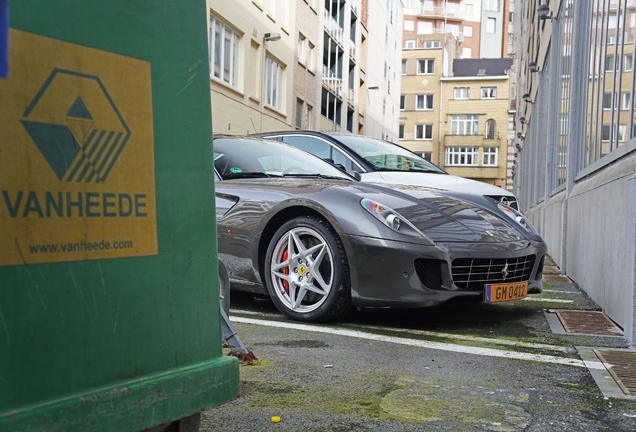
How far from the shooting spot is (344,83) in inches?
1467

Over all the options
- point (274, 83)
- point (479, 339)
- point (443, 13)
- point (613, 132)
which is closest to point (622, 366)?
point (479, 339)

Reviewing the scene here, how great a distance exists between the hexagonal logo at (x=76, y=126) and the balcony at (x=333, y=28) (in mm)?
31946

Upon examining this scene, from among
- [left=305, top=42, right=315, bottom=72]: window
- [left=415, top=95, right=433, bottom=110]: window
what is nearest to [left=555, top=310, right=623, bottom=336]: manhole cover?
[left=305, top=42, right=315, bottom=72]: window

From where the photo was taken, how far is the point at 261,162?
20.6ft

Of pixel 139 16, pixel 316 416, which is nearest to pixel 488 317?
pixel 316 416

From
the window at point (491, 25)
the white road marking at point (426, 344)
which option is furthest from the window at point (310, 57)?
the window at point (491, 25)

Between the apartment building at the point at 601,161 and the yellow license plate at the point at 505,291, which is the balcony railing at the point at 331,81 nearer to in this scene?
the apartment building at the point at 601,161

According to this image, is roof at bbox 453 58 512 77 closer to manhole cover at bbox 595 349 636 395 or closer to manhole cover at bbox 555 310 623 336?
manhole cover at bbox 555 310 623 336

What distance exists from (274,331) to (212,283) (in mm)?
2739

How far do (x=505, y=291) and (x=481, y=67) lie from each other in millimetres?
78496

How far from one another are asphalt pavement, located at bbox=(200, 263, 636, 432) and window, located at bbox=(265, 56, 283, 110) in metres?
20.0

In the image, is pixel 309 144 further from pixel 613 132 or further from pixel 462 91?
pixel 462 91

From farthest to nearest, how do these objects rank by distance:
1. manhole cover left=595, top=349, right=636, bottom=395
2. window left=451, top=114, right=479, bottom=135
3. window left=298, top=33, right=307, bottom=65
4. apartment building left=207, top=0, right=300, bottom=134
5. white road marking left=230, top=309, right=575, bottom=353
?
window left=451, top=114, right=479, bottom=135, window left=298, top=33, right=307, bottom=65, apartment building left=207, top=0, right=300, bottom=134, white road marking left=230, top=309, right=575, bottom=353, manhole cover left=595, top=349, right=636, bottom=395

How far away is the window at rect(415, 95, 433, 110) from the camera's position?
7562 cm
